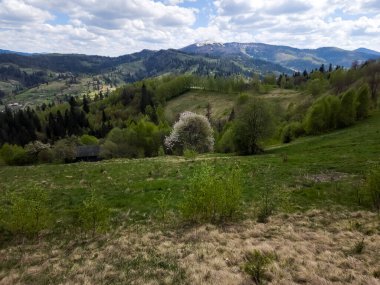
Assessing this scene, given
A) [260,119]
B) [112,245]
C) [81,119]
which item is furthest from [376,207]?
[81,119]

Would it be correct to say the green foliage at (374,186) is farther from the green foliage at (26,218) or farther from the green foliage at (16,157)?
the green foliage at (16,157)

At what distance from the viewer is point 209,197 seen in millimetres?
18891

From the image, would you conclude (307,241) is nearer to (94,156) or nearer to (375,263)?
(375,263)

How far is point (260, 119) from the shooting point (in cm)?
5553

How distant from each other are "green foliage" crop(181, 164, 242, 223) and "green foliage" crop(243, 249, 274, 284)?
4914mm

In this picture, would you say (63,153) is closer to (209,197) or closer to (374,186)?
(209,197)

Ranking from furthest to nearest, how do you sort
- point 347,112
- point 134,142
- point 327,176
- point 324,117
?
point 134,142 → point 324,117 → point 347,112 → point 327,176

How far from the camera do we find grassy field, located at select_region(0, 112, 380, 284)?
42.5ft

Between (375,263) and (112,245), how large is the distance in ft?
42.7

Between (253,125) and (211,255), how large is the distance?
43652mm

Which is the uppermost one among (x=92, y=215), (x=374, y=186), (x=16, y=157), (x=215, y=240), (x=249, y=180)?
(x=374, y=186)

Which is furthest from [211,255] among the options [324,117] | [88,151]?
[88,151]

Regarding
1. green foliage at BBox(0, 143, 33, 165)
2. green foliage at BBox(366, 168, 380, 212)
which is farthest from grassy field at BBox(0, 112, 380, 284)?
green foliage at BBox(0, 143, 33, 165)

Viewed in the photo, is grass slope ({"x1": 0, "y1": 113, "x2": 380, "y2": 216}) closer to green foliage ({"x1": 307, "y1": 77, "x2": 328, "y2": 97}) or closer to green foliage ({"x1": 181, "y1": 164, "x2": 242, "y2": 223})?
green foliage ({"x1": 181, "y1": 164, "x2": 242, "y2": 223})
